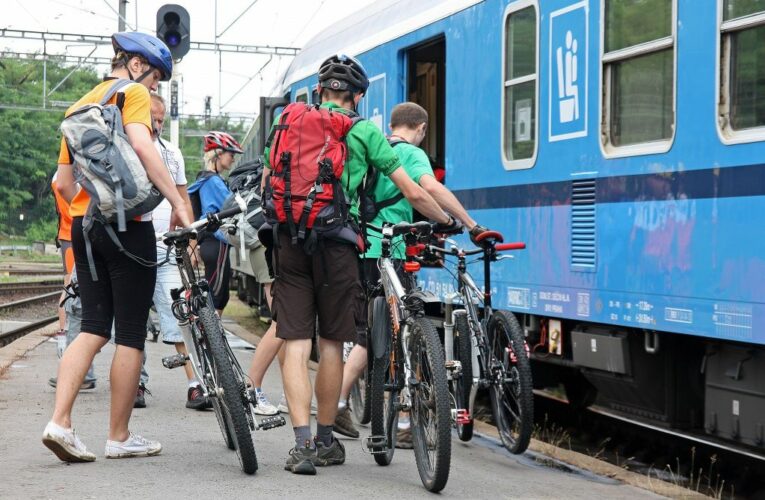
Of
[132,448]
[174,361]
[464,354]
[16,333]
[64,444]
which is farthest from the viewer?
[16,333]

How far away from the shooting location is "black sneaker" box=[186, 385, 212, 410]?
7867mm

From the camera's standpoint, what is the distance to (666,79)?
22.6 feet

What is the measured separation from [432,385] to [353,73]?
1.53m

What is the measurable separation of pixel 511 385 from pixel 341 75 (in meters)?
1.82

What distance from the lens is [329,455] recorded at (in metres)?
A: 6.03

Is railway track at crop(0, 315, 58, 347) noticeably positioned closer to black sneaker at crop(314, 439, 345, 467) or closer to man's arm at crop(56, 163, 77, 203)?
man's arm at crop(56, 163, 77, 203)

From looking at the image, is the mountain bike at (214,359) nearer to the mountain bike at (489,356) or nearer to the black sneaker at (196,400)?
the mountain bike at (489,356)

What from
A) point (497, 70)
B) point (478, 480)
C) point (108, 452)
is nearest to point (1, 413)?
point (108, 452)

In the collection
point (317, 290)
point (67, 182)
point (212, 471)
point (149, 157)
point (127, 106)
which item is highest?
point (127, 106)

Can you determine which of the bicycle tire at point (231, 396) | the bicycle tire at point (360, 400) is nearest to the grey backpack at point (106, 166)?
the bicycle tire at point (231, 396)

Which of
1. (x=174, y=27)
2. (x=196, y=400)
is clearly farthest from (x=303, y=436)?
(x=174, y=27)

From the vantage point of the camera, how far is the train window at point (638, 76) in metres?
6.87

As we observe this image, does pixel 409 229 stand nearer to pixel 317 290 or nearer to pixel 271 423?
pixel 317 290

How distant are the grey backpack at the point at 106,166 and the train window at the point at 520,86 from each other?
3281mm
